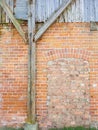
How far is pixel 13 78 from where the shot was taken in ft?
23.9

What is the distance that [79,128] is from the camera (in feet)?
23.3

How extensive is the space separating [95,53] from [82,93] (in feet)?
3.63

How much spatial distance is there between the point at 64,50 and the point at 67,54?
13 centimetres

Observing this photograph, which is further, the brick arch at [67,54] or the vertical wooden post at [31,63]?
the brick arch at [67,54]

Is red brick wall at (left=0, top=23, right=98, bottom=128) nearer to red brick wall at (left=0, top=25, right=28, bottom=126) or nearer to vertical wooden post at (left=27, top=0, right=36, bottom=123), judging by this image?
red brick wall at (left=0, top=25, right=28, bottom=126)

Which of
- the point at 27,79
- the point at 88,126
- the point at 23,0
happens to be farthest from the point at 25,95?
the point at 23,0

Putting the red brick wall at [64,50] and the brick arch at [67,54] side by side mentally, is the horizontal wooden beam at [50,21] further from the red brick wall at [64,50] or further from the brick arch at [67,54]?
the brick arch at [67,54]

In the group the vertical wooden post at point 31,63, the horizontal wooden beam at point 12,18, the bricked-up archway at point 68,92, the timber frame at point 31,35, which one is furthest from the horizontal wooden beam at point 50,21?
the bricked-up archway at point 68,92

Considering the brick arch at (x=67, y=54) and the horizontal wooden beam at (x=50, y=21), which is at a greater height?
the horizontal wooden beam at (x=50, y=21)

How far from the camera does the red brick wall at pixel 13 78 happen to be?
724 centimetres

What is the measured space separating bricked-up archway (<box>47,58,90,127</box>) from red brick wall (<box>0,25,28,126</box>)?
0.69 meters

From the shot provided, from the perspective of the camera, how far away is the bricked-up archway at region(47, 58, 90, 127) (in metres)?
7.18

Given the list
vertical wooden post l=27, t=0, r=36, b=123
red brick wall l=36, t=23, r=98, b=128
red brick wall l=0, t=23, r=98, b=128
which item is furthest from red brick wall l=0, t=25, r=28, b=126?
red brick wall l=36, t=23, r=98, b=128

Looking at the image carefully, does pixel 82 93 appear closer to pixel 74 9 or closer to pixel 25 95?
pixel 25 95
